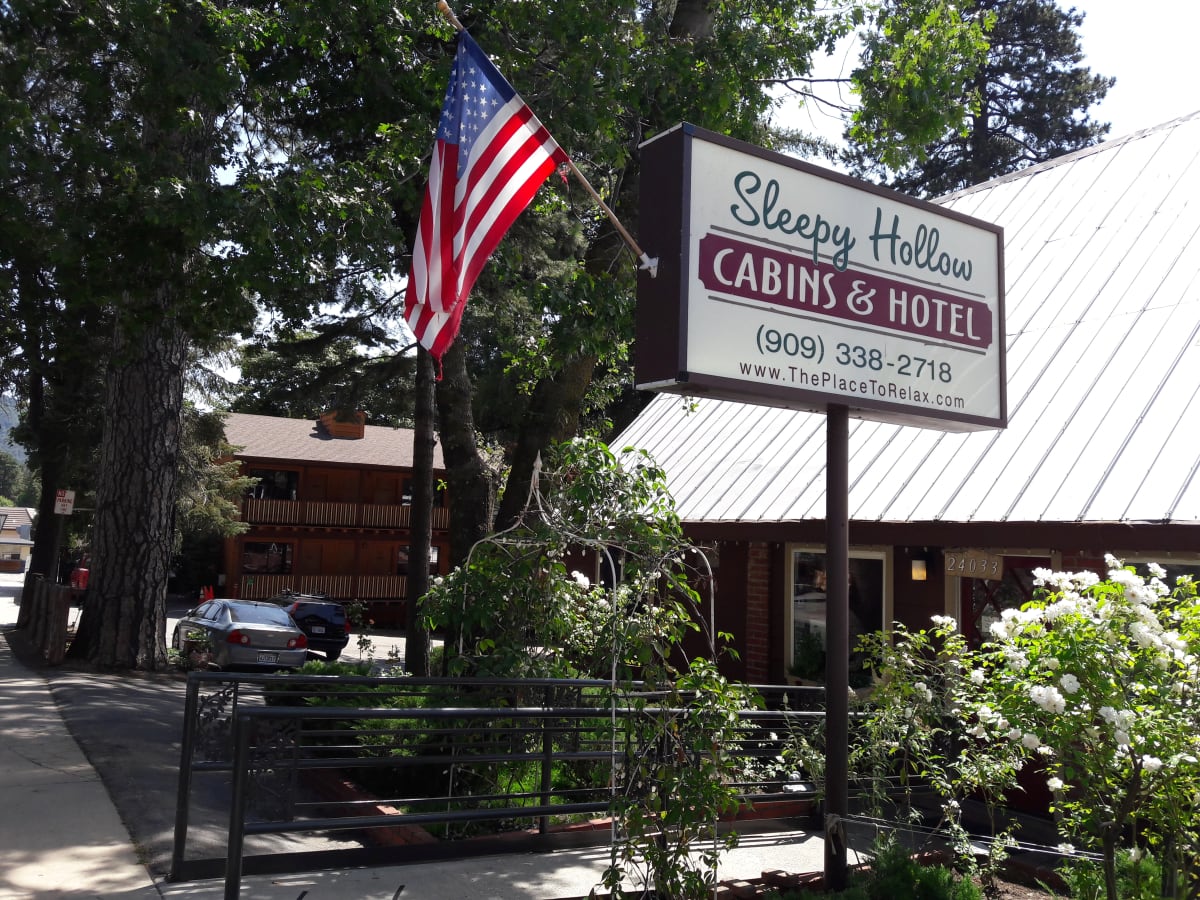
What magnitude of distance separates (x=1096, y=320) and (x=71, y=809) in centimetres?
1047

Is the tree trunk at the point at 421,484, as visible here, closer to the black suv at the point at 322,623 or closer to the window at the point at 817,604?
the window at the point at 817,604

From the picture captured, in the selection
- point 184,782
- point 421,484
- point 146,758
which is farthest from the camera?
point 421,484

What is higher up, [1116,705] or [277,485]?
[277,485]

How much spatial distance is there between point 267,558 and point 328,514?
3585 millimetres

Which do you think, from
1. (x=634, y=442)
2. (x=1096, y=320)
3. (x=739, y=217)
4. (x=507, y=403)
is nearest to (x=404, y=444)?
(x=507, y=403)

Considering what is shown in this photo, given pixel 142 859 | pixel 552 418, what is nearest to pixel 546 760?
pixel 142 859

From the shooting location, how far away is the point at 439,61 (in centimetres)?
1180

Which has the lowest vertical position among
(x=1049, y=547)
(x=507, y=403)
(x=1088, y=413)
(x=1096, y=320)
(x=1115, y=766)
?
(x=1115, y=766)

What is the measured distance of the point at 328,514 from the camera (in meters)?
38.8

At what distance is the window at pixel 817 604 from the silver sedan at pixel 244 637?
9.97 m

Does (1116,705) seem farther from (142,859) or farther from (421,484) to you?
(421,484)

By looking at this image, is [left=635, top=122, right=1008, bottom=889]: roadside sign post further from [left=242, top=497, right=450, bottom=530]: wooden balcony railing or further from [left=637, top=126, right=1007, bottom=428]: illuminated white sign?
[left=242, top=497, right=450, bottom=530]: wooden balcony railing

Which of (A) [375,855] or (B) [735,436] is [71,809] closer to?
(A) [375,855]

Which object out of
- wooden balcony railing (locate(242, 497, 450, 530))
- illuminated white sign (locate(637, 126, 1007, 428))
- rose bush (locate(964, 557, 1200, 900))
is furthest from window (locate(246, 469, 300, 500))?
rose bush (locate(964, 557, 1200, 900))
